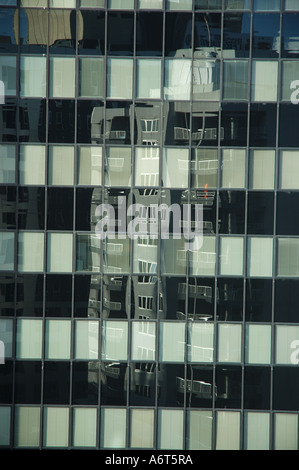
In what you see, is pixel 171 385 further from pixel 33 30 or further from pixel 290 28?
pixel 33 30

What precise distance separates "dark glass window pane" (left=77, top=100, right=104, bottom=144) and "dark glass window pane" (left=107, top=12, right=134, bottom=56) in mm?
1627

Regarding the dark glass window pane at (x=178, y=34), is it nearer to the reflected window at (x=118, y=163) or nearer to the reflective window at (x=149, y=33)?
the reflective window at (x=149, y=33)

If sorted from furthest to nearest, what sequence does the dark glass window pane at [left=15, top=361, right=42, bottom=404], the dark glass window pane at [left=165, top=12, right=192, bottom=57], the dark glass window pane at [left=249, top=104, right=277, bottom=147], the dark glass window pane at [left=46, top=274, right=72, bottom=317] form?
the dark glass window pane at [left=15, top=361, right=42, bottom=404]
the dark glass window pane at [left=46, top=274, right=72, bottom=317]
the dark glass window pane at [left=249, top=104, right=277, bottom=147]
the dark glass window pane at [left=165, top=12, right=192, bottom=57]

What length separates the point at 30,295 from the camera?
17969mm

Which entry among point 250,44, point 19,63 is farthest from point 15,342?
point 250,44

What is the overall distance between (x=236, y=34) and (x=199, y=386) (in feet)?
32.9

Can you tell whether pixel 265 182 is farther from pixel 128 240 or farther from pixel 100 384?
pixel 100 384

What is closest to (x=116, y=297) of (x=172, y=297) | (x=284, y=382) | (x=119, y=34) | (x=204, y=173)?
(x=172, y=297)

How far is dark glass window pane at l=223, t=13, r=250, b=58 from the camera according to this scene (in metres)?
17.6

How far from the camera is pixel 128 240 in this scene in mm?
17969

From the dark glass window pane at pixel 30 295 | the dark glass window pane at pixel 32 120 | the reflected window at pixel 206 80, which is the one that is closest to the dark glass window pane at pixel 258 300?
the reflected window at pixel 206 80

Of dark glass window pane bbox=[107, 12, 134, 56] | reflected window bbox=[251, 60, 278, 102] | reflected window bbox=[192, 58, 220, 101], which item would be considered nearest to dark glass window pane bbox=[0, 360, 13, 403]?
reflected window bbox=[192, 58, 220, 101]

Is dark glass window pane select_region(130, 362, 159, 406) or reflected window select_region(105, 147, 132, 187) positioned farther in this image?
dark glass window pane select_region(130, 362, 159, 406)

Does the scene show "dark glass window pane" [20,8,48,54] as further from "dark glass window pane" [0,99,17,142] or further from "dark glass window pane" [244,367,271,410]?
"dark glass window pane" [244,367,271,410]
